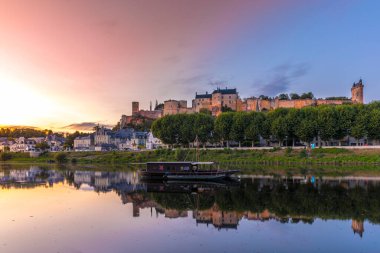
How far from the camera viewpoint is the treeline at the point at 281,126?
255 ft

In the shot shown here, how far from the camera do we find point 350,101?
474ft

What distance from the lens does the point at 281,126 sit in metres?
83.0

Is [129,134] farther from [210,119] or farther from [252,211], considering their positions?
[252,211]

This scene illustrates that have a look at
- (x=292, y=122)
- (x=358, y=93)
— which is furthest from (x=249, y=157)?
(x=358, y=93)

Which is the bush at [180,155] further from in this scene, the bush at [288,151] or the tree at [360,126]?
the tree at [360,126]

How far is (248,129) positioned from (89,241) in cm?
7262

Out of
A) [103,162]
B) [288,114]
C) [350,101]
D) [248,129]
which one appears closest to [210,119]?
[248,129]

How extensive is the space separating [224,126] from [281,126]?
1497cm

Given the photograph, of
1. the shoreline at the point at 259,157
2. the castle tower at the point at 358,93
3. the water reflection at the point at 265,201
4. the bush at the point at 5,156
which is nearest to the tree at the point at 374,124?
the shoreline at the point at 259,157

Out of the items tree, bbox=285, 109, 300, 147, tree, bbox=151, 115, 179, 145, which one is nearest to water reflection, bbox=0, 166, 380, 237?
tree, bbox=285, 109, 300, 147

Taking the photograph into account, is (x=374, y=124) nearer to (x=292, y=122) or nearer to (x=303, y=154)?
(x=303, y=154)

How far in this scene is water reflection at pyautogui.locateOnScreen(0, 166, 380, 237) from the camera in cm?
2383

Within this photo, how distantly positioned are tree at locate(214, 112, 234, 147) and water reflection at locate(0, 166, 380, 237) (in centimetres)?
4837

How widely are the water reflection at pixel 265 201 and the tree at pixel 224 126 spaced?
48366mm
